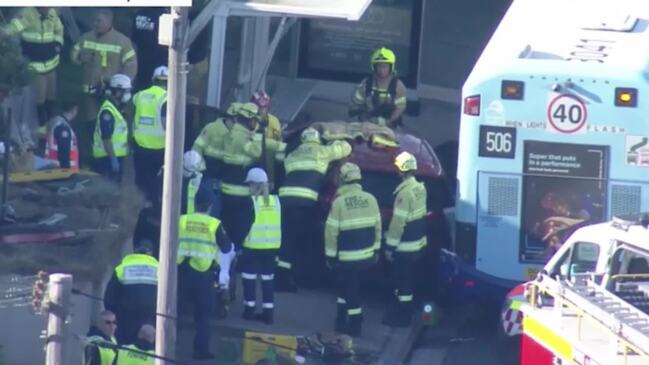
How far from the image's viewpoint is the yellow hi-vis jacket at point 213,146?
19.1 metres

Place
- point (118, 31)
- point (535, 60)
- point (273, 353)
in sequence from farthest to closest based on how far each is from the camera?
point (118, 31)
point (535, 60)
point (273, 353)

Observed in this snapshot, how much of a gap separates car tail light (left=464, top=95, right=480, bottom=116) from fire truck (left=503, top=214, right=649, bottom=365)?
2.85 m

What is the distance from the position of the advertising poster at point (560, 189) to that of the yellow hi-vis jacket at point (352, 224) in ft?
4.58

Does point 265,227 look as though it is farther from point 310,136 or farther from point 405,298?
point 405,298

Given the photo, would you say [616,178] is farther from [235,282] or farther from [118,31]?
[118,31]

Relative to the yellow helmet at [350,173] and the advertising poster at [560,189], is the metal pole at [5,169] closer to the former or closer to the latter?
the yellow helmet at [350,173]

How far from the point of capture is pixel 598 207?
17688 millimetres

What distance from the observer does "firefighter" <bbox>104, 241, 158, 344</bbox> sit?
15.9 m

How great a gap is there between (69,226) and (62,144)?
6.77ft

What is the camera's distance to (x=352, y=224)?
59.1 ft

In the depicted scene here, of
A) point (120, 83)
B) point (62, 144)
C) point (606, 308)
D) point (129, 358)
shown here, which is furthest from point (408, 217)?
point (606, 308)

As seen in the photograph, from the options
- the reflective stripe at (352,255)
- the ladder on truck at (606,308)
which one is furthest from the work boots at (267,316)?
the ladder on truck at (606,308)

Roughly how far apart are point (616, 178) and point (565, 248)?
8.59 ft

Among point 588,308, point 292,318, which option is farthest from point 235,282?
point 588,308
